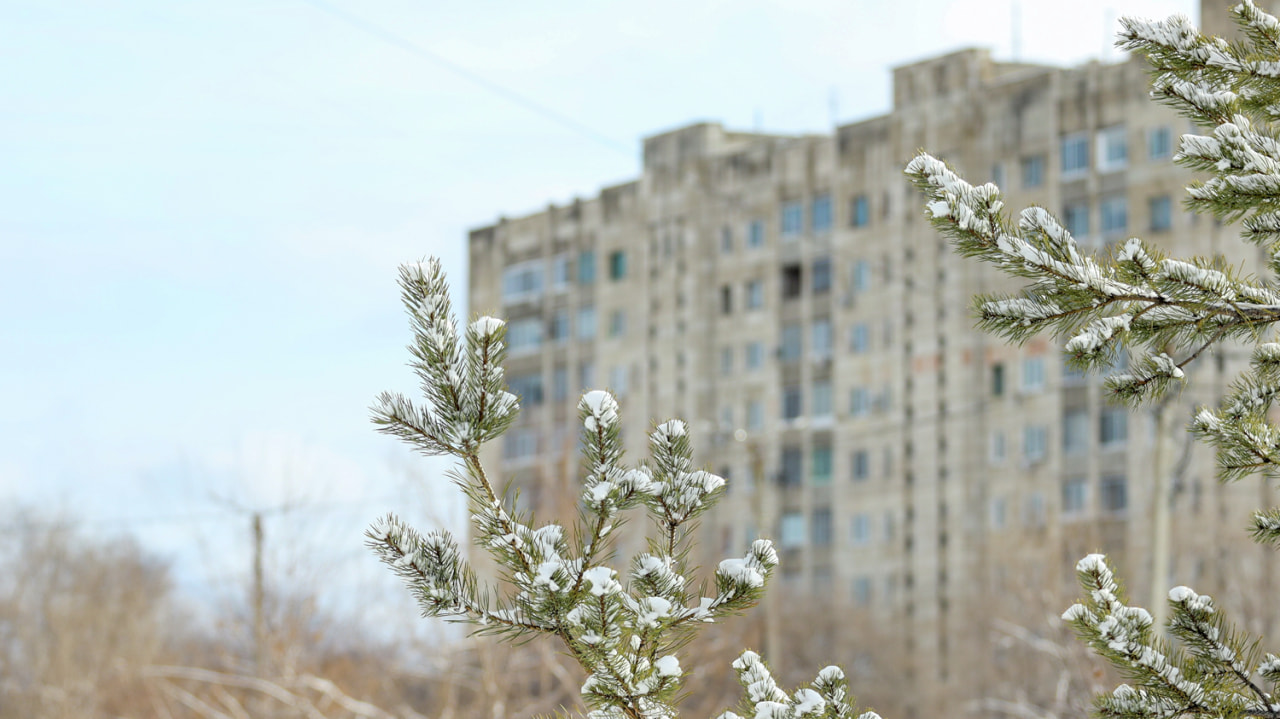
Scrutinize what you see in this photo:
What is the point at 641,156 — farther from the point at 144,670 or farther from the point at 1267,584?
the point at 144,670

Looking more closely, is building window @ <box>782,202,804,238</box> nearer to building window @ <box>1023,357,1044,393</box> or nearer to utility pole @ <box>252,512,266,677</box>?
building window @ <box>1023,357,1044,393</box>

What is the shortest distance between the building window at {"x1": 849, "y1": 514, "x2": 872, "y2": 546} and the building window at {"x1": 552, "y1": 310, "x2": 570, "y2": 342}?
1688 centimetres

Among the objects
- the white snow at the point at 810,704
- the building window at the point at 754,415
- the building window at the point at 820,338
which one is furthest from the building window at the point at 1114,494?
the white snow at the point at 810,704

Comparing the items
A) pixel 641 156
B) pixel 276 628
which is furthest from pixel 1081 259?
pixel 641 156

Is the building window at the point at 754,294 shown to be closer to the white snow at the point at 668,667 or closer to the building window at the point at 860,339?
the building window at the point at 860,339

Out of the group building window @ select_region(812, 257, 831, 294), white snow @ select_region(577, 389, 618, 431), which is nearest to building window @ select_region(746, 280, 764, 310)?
building window @ select_region(812, 257, 831, 294)

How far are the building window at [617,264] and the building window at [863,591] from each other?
57.2 ft

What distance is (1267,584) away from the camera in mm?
40875

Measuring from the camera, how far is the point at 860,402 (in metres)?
66.4

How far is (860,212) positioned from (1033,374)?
9.80 meters

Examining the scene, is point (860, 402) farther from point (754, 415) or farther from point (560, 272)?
point (560, 272)

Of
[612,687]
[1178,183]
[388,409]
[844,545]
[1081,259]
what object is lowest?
[844,545]

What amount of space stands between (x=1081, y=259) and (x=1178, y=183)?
55.1 m

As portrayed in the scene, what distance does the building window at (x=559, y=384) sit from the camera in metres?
77.1
